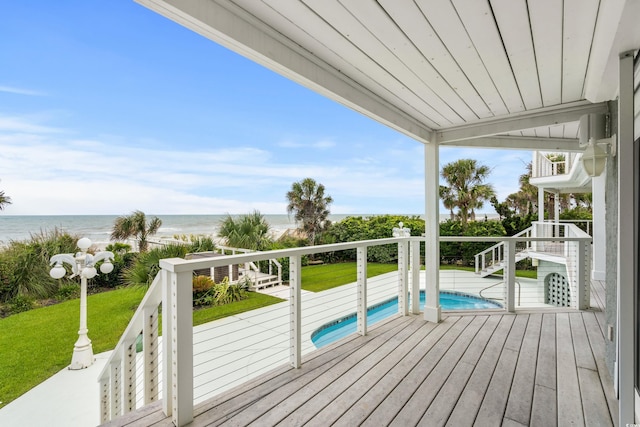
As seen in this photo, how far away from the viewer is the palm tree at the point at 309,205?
1456 cm

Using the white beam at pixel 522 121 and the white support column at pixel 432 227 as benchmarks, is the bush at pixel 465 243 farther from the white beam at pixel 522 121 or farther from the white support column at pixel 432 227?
the white beam at pixel 522 121

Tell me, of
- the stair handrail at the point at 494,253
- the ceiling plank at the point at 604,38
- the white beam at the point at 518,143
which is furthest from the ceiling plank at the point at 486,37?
the stair handrail at the point at 494,253

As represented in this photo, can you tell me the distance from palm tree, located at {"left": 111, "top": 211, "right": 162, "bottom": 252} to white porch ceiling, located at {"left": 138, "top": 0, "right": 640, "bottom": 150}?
1237 centimetres

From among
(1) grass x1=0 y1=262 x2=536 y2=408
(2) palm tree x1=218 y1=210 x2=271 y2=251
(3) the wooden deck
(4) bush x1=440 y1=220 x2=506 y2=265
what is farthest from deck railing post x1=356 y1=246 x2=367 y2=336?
(4) bush x1=440 y1=220 x2=506 y2=265

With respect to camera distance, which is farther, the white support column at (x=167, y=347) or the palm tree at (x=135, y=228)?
the palm tree at (x=135, y=228)

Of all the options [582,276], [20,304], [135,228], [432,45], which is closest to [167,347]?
[432,45]

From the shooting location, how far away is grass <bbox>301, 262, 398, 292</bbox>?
29.3 feet

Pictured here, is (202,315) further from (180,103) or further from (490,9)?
(180,103)

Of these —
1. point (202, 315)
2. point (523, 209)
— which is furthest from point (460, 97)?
point (523, 209)

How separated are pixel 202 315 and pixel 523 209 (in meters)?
22.5

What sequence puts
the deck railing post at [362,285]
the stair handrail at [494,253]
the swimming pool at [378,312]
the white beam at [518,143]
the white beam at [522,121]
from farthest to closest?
the stair handrail at [494,253]
the swimming pool at [378,312]
the white beam at [518,143]
the deck railing post at [362,285]
the white beam at [522,121]

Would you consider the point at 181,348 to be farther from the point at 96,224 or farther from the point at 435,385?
the point at 96,224

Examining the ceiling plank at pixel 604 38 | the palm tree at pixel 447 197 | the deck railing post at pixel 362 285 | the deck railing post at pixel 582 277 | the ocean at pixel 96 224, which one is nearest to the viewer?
the ceiling plank at pixel 604 38

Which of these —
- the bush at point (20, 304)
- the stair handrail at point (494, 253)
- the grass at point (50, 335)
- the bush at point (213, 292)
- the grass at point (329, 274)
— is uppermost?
the stair handrail at point (494, 253)
